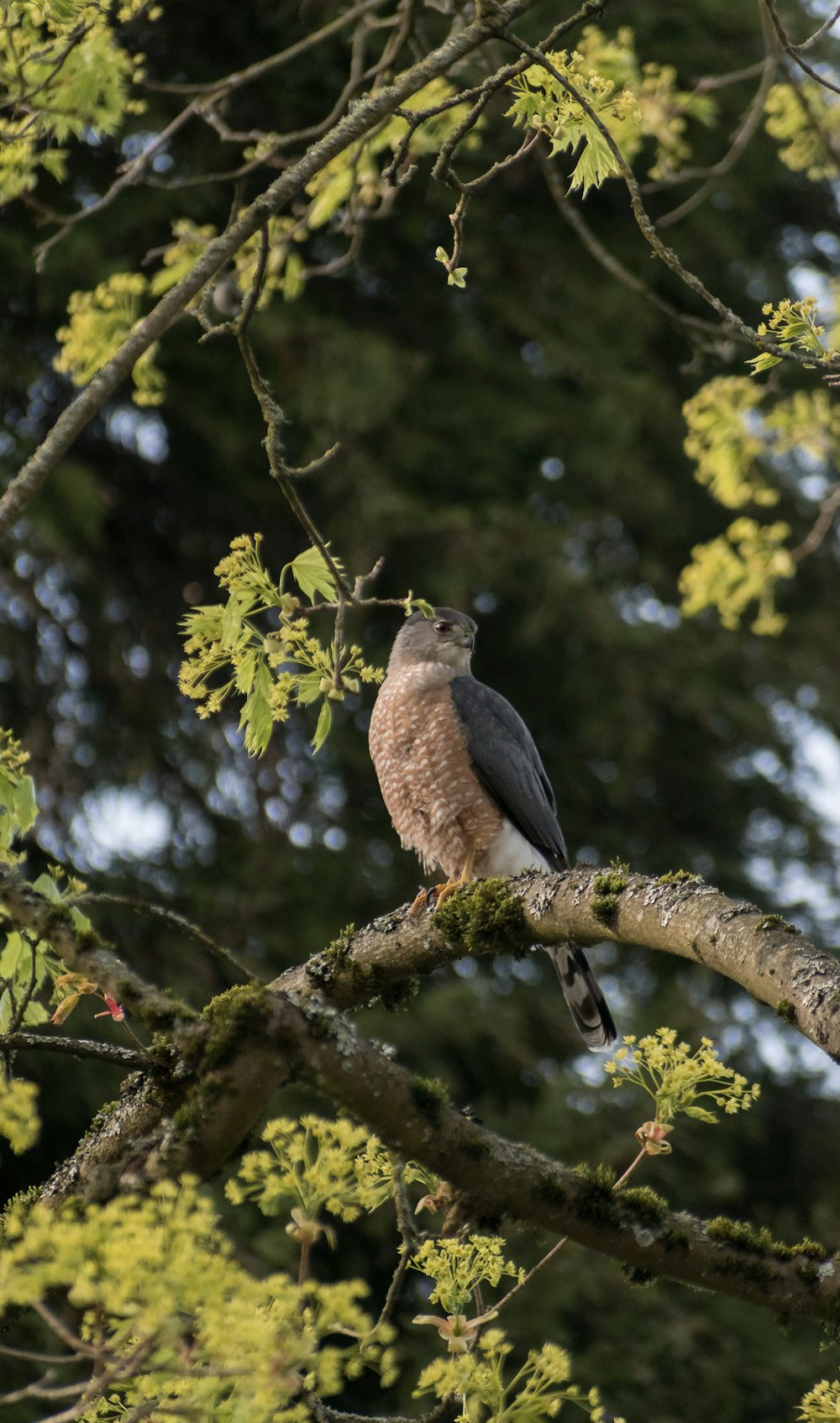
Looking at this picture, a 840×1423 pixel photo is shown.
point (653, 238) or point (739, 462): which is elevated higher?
point (653, 238)

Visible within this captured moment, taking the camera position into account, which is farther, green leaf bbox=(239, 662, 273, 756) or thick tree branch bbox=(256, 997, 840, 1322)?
green leaf bbox=(239, 662, 273, 756)

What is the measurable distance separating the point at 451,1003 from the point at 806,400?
11.3 ft

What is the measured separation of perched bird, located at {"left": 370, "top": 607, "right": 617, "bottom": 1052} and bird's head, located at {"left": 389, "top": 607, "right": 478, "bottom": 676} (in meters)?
0.22

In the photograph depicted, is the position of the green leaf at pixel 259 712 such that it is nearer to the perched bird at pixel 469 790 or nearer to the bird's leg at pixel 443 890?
the bird's leg at pixel 443 890

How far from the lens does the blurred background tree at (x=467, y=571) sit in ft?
23.8

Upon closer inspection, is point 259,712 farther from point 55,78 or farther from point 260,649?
point 55,78

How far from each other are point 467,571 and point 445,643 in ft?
8.75

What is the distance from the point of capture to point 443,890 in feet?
14.5

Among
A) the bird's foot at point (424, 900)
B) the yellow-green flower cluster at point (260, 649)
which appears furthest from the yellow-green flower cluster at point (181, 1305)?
the bird's foot at point (424, 900)

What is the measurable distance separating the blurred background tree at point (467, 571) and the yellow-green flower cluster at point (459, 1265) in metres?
3.97

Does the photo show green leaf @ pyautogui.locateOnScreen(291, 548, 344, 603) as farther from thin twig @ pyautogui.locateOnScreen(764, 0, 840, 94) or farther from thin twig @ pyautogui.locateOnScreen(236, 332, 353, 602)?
thin twig @ pyautogui.locateOnScreen(764, 0, 840, 94)

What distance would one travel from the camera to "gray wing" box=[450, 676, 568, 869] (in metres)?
5.07

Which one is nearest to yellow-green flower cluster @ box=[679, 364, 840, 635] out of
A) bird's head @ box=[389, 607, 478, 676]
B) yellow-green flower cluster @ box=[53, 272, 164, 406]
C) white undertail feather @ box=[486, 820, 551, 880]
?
bird's head @ box=[389, 607, 478, 676]

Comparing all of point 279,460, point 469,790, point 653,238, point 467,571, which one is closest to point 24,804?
point 279,460
